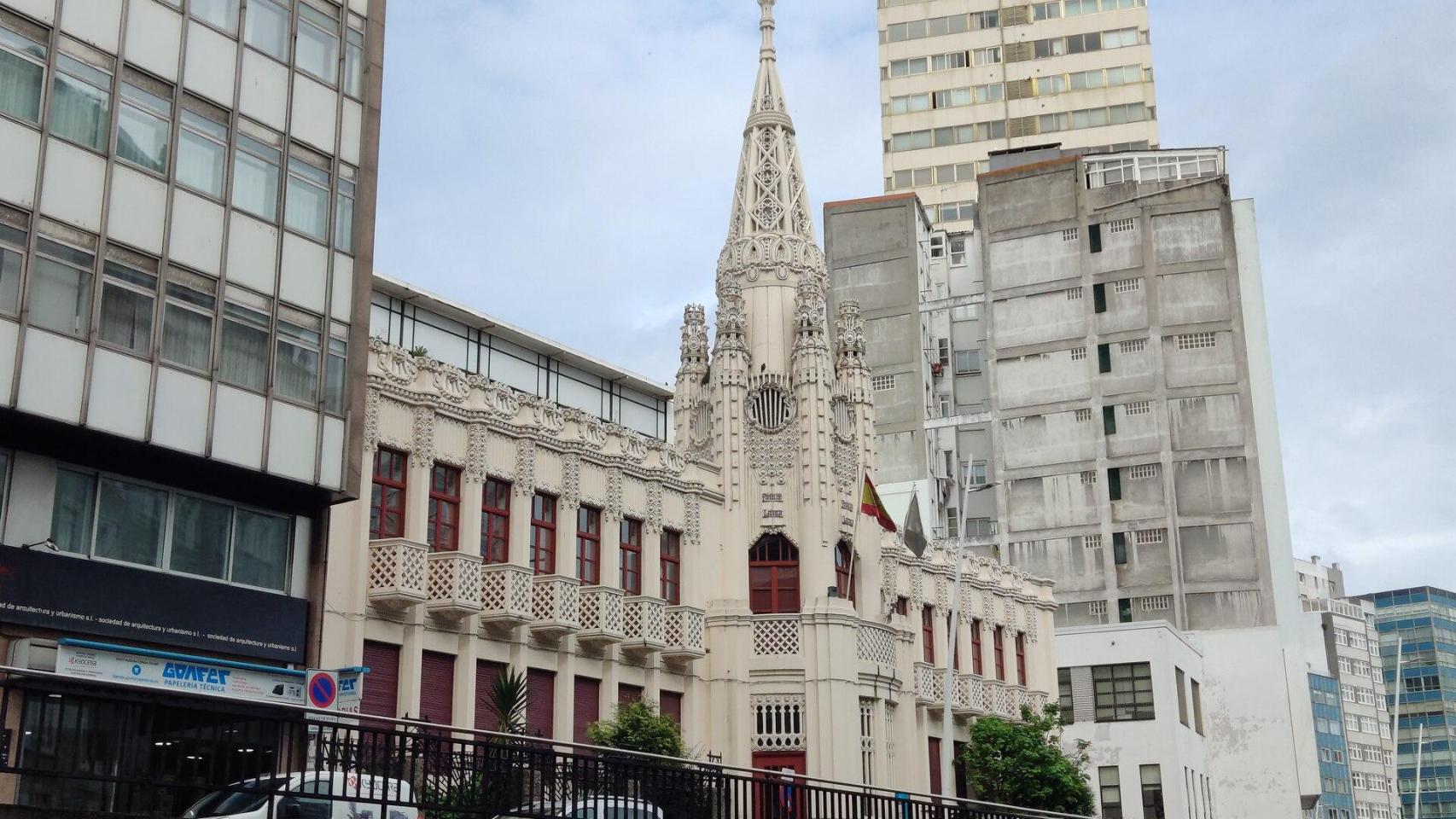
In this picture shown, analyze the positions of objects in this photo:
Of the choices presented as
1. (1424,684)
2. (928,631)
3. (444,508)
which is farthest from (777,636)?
(1424,684)

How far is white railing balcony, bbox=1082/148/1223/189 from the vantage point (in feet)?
332

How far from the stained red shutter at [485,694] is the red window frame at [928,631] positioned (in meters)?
18.8

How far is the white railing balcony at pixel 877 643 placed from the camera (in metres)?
48.7

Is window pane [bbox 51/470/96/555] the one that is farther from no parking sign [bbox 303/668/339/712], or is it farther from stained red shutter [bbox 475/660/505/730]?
stained red shutter [bbox 475/660/505/730]

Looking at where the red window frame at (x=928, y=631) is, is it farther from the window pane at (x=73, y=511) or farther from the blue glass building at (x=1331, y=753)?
the blue glass building at (x=1331, y=753)

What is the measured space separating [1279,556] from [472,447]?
61.3 m

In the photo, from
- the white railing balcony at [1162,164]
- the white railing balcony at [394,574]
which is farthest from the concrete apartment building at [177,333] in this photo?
the white railing balcony at [1162,164]

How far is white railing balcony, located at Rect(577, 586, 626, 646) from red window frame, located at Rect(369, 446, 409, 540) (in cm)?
604

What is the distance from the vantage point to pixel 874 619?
164 ft

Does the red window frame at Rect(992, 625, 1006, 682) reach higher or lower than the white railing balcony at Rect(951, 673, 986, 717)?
higher

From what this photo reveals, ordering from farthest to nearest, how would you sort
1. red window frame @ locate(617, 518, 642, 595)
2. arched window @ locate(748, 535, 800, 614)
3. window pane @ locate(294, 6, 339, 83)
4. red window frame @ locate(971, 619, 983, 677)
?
red window frame @ locate(971, 619, 983, 677), arched window @ locate(748, 535, 800, 614), red window frame @ locate(617, 518, 642, 595), window pane @ locate(294, 6, 339, 83)

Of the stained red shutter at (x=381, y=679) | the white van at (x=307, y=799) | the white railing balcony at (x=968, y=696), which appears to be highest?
the white railing balcony at (x=968, y=696)

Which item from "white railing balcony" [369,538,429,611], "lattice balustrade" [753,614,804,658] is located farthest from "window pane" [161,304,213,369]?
"lattice balustrade" [753,614,804,658]

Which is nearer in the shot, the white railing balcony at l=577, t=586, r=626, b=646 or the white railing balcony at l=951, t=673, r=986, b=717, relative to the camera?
the white railing balcony at l=577, t=586, r=626, b=646
